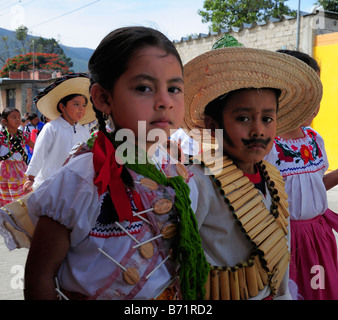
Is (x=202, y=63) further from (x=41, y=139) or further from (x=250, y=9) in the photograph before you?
(x=250, y=9)

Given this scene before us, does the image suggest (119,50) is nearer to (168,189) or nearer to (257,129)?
(168,189)

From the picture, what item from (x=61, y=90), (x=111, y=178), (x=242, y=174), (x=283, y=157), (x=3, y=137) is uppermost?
(x=3, y=137)

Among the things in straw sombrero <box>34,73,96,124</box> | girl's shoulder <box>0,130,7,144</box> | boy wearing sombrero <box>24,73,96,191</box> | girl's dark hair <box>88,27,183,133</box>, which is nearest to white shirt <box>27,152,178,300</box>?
girl's dark hair <box>88,27,183,133</box>

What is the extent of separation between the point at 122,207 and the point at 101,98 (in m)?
0.40

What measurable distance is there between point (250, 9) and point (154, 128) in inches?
1222

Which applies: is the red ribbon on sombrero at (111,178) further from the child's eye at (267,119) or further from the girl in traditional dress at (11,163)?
the girl in traditional dress at (11,163)

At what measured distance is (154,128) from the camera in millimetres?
1396

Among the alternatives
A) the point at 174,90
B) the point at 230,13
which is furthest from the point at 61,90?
the point at 230,13

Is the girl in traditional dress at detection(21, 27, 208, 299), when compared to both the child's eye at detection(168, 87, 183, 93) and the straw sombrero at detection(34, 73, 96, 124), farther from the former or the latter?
the straw sombrero at detection(34, 73, 96, 124)

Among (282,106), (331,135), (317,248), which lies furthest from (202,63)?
(331,135)

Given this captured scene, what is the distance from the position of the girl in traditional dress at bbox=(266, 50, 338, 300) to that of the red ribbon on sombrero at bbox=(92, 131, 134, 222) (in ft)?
4.91

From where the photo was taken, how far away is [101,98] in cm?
147

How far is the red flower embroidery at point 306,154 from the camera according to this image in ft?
8.89

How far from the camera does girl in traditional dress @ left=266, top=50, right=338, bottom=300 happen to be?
253 cm
